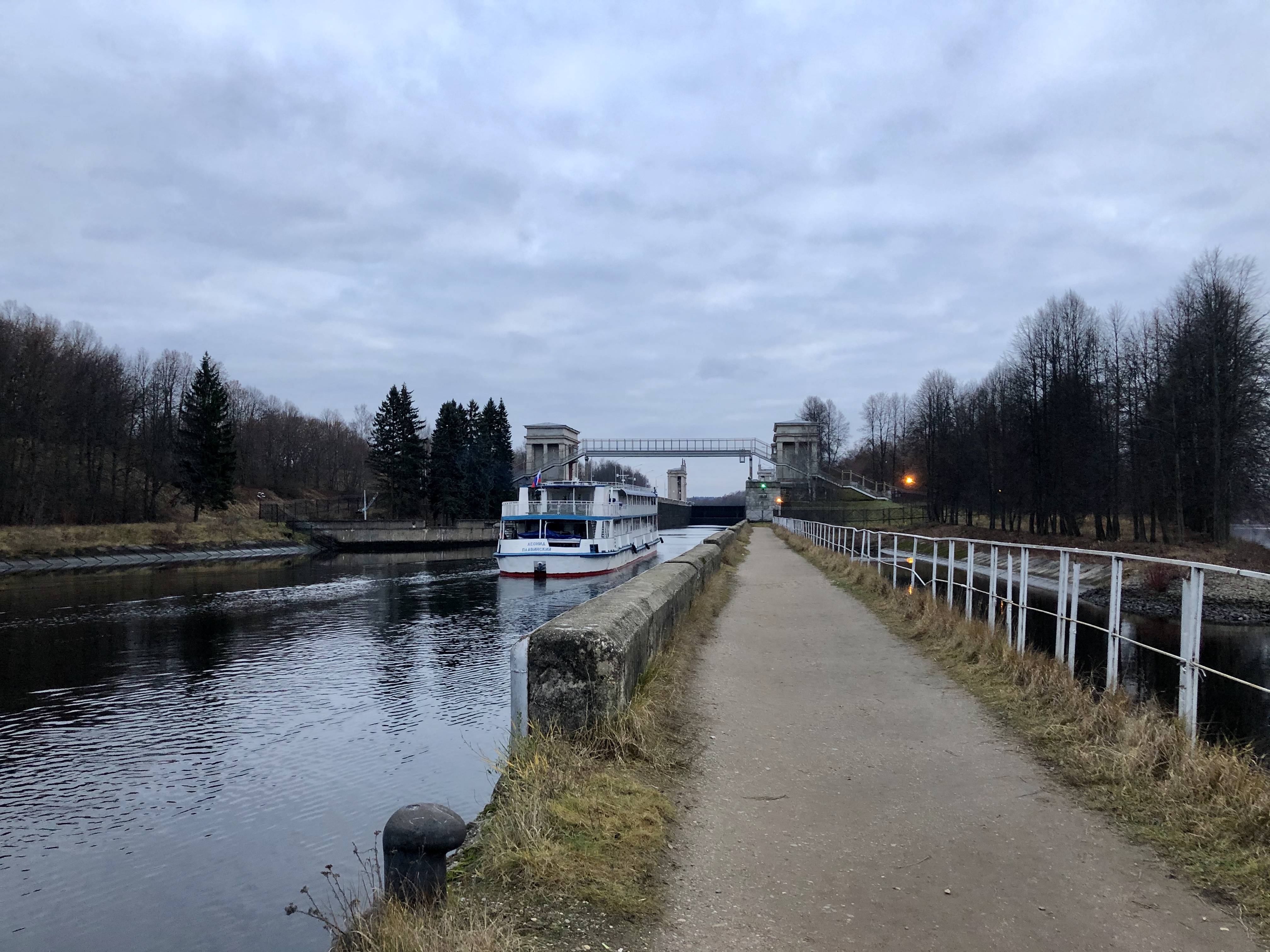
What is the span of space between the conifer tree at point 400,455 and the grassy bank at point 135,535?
16.0 meters

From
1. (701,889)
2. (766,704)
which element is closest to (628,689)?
(766,704)

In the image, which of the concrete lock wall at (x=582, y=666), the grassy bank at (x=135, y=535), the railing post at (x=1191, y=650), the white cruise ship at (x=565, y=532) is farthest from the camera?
the grassy bank at (x=135, y=535)

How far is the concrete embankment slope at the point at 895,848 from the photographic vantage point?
379 centimetres

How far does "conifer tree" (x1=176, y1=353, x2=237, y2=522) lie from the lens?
2494 inches

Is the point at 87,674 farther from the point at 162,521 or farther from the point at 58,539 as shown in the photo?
the point at 162,521

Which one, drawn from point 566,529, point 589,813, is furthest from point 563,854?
point 566,529

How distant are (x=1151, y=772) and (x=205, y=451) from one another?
67592 mm

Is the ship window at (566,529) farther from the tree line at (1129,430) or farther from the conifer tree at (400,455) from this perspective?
the conifer tree at (400,455)

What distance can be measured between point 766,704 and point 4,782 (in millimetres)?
8768

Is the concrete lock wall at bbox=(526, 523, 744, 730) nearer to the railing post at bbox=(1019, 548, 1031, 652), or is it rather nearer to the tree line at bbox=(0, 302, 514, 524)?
the railing post at bbox=(1019, 548, 1031, 652)

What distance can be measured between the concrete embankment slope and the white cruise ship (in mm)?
29970

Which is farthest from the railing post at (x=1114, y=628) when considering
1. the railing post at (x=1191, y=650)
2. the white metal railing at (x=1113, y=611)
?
the railing post at (x=1191, y=650)

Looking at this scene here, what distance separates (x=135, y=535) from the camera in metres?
49.3

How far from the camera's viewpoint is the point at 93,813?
9102mm
